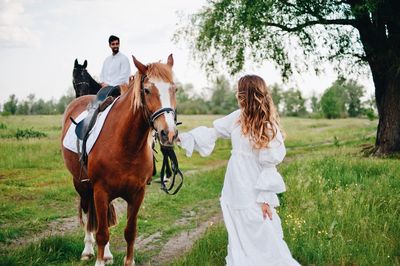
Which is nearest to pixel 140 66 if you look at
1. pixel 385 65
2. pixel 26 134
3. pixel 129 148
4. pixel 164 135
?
pixel 164 135

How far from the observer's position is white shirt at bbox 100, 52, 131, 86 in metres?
7.18

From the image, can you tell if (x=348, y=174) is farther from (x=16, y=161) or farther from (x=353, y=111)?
(x=353, y=111)

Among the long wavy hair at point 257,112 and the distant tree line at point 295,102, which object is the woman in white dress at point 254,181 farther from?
the distant tree line at point 295,102

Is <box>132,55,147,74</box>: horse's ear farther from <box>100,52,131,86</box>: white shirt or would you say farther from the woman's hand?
<box>100,52,131,86</box>: white shirt

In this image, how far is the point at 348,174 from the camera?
9234mm

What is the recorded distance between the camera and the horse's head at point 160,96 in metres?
4.15

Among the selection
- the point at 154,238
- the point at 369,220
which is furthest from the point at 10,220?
the point at 369,220

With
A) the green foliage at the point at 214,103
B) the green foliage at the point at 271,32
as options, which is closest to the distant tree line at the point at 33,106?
the green foliage at the point at 214,103

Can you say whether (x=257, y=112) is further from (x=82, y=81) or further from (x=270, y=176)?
(x=82, y=81)

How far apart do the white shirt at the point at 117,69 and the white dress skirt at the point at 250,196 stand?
3.14 m

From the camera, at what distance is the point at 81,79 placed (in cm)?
810

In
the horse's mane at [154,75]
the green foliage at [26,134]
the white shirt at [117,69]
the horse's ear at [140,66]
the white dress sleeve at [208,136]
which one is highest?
the white shirt at [117,69]

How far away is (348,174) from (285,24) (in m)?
7.46

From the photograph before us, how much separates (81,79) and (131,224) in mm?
3746
